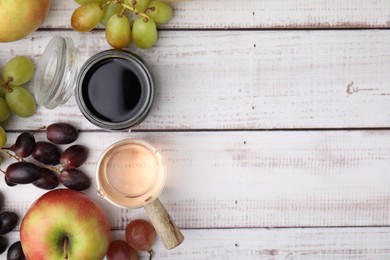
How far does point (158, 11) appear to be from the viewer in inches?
40.7

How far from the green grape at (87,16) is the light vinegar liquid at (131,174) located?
0.64 ft

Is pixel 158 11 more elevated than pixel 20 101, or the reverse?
pixel 158 11

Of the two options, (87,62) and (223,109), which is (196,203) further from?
(87,62)

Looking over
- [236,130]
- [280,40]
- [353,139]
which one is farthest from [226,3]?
[353,139]

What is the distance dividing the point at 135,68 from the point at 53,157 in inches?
7.8

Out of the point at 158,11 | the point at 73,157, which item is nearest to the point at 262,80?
the point at 158,11

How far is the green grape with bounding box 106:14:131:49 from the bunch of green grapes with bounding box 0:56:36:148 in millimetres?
145

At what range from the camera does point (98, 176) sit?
3.47ft

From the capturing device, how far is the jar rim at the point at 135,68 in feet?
3.42

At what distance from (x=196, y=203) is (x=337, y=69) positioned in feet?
1.07

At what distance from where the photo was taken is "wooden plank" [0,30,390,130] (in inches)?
43.1

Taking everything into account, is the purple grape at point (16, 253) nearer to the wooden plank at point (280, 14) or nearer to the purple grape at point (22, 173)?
the purple grape at point (22, 173)

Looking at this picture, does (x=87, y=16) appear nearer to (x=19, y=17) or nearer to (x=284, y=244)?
(x=19, y=17)

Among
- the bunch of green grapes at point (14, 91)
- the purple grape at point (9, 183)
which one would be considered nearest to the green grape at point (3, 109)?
the bunch of green grapes at point (14, 91)
